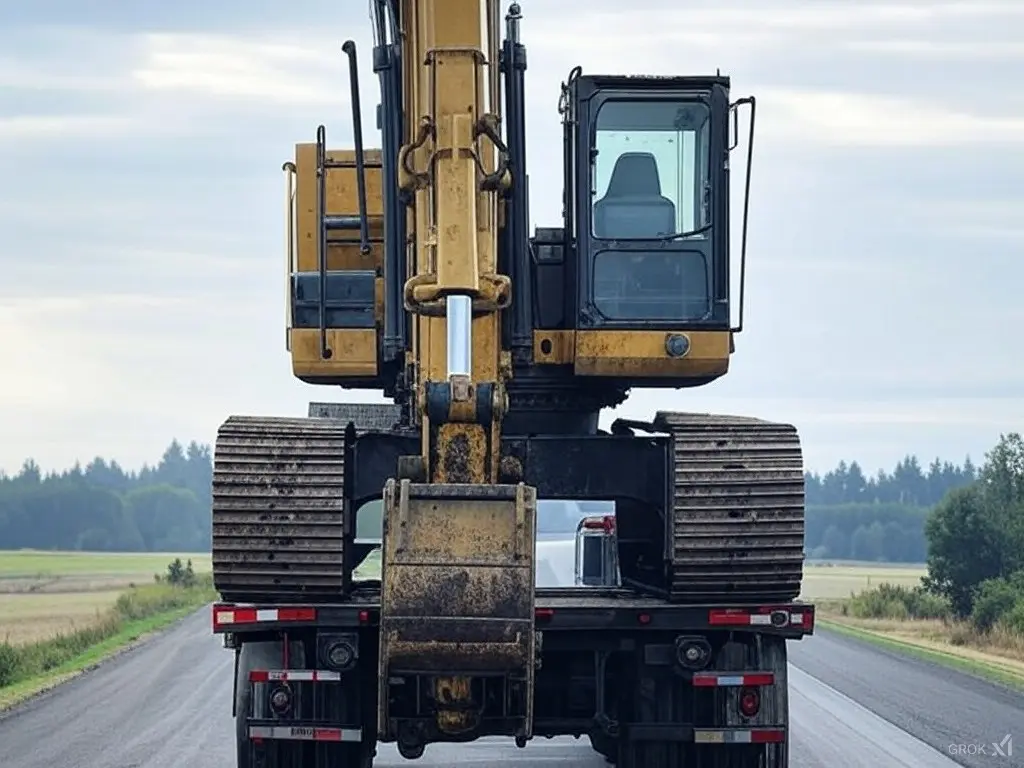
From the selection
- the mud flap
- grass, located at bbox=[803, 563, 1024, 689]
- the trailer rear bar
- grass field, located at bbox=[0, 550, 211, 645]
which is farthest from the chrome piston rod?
grass field, located at bbox=[0, 550, 211, 645]

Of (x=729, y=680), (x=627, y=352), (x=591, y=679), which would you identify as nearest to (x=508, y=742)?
(x=591, y=679)

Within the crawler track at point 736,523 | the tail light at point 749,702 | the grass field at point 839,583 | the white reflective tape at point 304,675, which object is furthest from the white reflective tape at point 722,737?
the grass field at point 839,583

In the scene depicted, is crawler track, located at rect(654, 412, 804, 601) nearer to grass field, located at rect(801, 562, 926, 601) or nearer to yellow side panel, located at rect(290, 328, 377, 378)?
yellow side panel, located at rect(290, 328, 377, 378)

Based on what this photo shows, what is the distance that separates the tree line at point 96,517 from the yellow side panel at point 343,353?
12482cm

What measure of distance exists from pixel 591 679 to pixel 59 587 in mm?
64452

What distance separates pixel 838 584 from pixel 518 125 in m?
61.6

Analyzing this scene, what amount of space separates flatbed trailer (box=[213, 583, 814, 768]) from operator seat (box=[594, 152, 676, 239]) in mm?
2479

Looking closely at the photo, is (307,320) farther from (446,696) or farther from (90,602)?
(90,602)

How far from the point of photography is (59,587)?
247 feet

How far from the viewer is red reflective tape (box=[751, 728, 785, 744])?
42.8 ft

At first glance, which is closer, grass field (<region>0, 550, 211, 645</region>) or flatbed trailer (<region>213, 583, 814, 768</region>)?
flatbed trailer (<region>213, 583, 814, 768</region>)

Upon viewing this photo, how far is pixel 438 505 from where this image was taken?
11711mm

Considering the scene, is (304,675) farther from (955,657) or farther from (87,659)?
(955,657)

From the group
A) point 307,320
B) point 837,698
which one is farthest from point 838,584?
point 307,320
